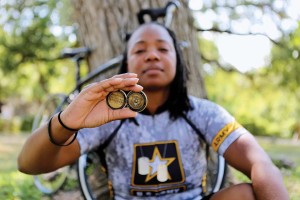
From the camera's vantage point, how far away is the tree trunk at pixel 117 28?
134 inches

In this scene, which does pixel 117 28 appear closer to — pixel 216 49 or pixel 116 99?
pixel 116 99

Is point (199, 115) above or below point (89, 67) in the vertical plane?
below

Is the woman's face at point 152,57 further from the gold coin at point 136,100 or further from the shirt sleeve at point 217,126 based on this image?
the gold coin at point 136,100

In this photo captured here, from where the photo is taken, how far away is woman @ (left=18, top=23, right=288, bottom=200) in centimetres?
205

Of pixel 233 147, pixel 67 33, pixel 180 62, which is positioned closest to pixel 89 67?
pixel 180 62

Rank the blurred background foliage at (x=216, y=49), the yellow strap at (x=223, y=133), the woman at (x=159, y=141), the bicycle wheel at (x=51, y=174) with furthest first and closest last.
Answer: the blurred background foliage at (x=216, y=49), the bicycle wheel at (x=51, y=174), the yellow strap at (x=223, y=133), the woman at (x=159, y=141)

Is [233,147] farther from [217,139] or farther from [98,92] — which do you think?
[98,92]

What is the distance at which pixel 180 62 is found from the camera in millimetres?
2510

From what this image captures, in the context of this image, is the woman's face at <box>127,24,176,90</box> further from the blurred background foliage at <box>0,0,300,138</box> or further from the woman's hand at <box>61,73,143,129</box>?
the blurred background foliage at <box>0,0,300,138</box>

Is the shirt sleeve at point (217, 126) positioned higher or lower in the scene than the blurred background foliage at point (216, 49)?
lower

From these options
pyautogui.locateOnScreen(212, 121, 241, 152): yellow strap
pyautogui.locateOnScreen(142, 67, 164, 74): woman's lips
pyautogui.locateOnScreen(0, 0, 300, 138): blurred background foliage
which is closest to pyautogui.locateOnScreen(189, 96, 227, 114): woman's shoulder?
pyautogui.locateOnScreen(212, 121, 241, 152): yellow strap

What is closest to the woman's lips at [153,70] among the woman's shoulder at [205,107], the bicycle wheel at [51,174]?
the woman's shoulder at [205,107]

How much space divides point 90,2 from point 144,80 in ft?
5.08

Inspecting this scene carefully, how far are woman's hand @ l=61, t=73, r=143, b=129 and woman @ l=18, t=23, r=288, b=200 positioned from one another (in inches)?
9.0
